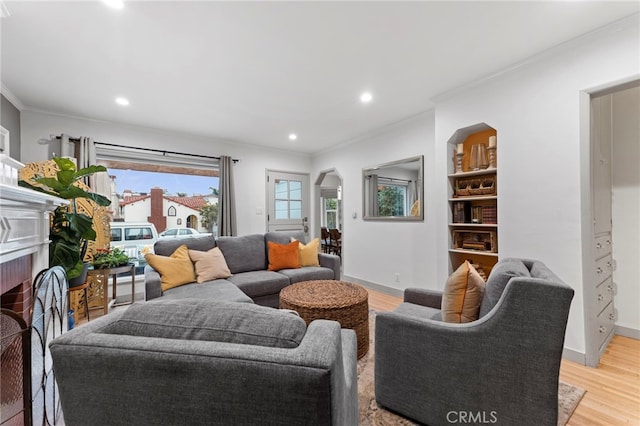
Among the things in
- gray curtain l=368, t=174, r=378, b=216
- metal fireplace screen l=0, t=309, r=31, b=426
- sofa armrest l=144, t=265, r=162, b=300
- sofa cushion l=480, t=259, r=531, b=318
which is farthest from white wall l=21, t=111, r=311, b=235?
A: sofa cushion l=480, t=259, r=531, b=318

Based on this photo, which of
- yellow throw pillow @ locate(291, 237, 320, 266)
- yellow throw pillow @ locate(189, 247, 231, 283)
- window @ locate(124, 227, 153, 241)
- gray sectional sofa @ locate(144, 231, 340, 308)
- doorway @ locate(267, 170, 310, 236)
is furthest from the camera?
doorway @ locate(267, 170, 310, 236)

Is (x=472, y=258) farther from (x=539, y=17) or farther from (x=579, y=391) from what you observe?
(x=539, y=17)

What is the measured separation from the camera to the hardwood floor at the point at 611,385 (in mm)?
1549

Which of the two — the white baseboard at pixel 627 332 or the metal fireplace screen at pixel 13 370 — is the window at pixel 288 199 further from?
the white baseboard at pixel 627 332

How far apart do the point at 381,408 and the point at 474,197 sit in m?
2.13

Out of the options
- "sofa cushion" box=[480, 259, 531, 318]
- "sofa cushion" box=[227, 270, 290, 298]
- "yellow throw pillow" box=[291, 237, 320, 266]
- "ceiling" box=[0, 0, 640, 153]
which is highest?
"ceiling" box=[0, 0, 640, 153]

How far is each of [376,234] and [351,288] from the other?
1.86m

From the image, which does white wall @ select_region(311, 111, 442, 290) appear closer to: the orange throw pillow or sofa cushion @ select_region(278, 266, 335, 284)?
sofa cushion @ select_region(278, 266, 335, 284)

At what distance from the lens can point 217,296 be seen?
7.81 ft

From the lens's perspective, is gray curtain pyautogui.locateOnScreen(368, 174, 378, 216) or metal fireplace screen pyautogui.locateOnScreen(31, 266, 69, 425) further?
gray curtain pyautogui.locateOnScreen(368, 174, 378, 216)

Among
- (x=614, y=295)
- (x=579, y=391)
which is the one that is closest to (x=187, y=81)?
(x=579, y=391)

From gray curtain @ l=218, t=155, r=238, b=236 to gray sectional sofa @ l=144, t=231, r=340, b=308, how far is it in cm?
108

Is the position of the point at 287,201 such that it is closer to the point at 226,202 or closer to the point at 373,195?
the point at 226,202

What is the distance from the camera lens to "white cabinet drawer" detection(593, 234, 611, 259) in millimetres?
2137
